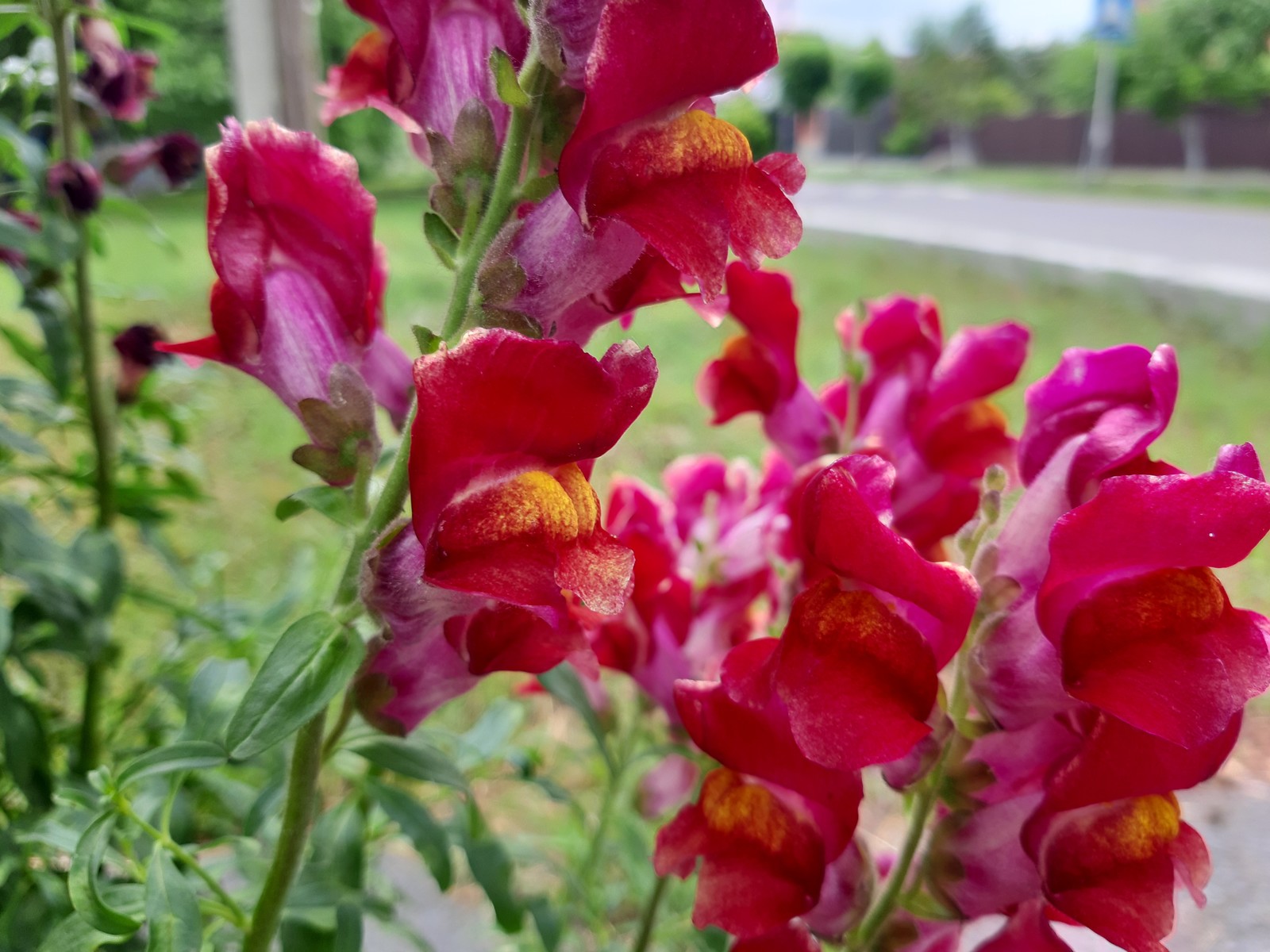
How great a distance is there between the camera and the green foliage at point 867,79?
7.46m

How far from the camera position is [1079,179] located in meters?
7.52

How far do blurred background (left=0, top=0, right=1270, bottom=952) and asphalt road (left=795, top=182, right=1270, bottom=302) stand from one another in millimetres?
24

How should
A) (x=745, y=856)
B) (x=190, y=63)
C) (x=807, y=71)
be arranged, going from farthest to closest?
1. (x=807, y=71)
2. (x=190, y=63)
3. (x=745, y=856)

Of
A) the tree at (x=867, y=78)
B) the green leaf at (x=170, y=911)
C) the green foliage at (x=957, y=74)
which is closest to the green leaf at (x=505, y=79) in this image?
the green leaf at (x=170, y=911)

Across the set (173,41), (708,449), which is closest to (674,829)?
(173,41)

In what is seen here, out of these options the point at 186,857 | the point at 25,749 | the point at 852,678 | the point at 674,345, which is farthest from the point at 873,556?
the point at 674,345

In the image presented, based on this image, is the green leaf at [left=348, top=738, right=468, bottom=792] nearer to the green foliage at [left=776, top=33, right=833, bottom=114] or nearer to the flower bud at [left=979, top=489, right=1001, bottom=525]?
the flower bud at [left=979, top=489, right=1001, bottom=525]

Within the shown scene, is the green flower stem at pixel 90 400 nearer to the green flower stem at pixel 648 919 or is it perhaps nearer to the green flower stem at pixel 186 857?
the green flower stem at pixel 186 857

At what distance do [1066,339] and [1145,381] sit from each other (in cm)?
314

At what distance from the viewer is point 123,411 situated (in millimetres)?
965

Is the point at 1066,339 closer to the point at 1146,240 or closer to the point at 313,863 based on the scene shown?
the point at 1146,240

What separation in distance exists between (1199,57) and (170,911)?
13.8 feet

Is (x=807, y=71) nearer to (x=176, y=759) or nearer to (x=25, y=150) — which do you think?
(x=25, y=150)

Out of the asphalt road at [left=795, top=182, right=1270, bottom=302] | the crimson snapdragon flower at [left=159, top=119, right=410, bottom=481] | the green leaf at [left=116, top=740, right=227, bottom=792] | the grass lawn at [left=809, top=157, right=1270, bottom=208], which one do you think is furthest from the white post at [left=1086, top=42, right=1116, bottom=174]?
the green leaf at [left=116, top=740, right=227, bottom=792]
